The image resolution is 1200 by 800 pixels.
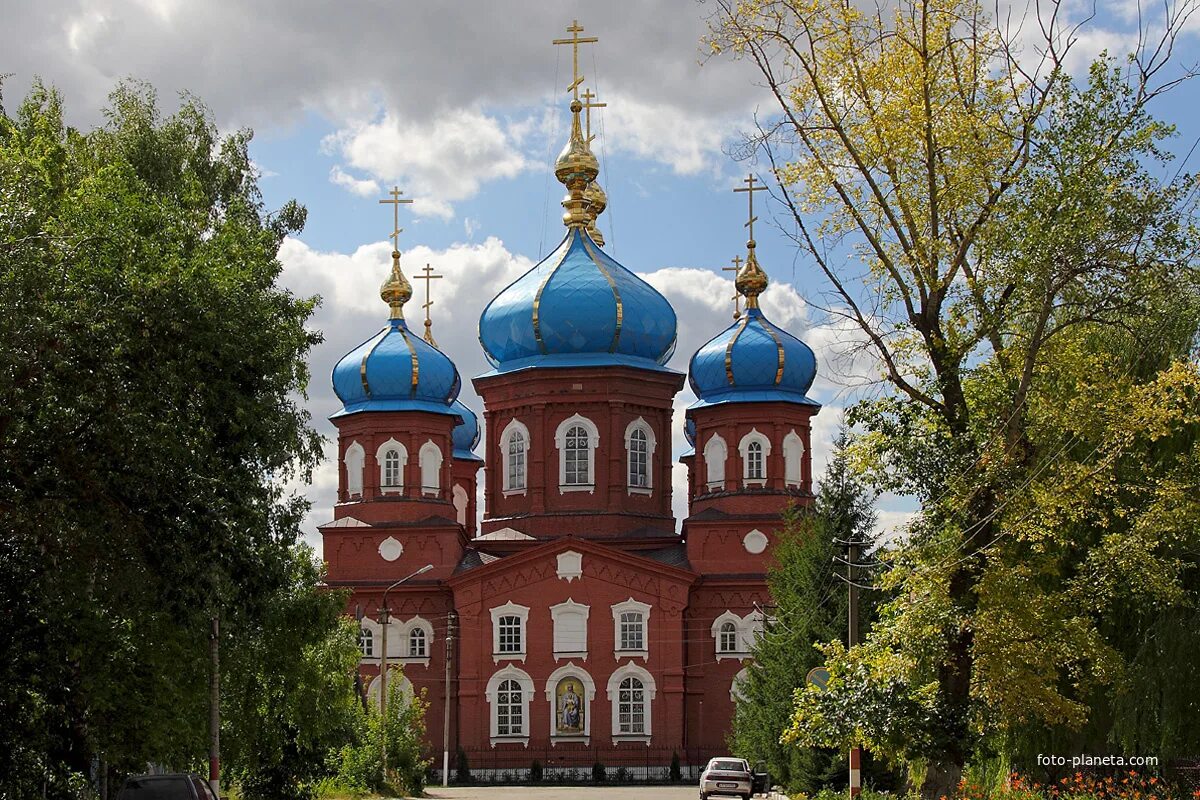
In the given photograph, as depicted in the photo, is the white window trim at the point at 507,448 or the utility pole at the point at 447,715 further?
the white window trim at the point at 507,448

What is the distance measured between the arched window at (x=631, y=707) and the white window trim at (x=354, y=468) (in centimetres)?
1002

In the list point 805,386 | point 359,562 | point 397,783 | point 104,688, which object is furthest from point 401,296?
point 104,688

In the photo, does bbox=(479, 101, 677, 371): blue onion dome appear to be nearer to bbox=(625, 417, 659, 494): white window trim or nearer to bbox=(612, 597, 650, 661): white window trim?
bbox=(625, 417, 659, 494): white window trim

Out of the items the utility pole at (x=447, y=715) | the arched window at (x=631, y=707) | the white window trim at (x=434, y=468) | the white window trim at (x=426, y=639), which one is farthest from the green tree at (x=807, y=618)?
the white window trim at (x=434, y=468)

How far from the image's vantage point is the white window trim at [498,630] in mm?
46188

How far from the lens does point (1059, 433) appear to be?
52.4 ft

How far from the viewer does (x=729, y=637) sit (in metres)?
46.9

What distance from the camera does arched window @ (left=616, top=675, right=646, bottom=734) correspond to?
45562 millimetres

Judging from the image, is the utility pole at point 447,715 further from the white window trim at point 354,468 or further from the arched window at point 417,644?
the white window trim at point 354,468

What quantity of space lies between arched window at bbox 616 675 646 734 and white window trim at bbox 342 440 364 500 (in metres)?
10.0

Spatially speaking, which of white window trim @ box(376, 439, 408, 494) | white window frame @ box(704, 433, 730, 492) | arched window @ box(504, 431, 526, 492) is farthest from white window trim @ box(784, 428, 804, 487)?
white window trim @ box(376, 439, 408, 494)

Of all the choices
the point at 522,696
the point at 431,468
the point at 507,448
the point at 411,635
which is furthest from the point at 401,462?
the point at 522,696


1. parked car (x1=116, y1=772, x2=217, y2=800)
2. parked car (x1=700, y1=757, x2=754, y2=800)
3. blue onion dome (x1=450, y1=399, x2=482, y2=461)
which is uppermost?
blue onion dome (x1=450, y1=399, x2=482, y2=461)

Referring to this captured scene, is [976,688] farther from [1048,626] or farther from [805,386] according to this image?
[805,386]
